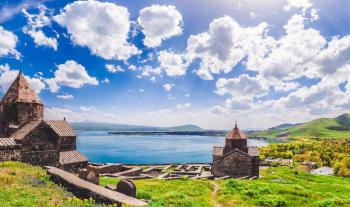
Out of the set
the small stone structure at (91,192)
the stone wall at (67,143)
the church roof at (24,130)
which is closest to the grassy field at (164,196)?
the small stone structure at (91,192)

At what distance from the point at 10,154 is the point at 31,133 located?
8.93 feet

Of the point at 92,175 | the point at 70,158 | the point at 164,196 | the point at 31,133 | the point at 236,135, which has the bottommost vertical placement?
the point at 164,196

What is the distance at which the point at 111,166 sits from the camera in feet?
144

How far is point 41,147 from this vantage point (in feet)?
86.7

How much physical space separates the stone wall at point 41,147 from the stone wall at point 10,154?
3.74 feet

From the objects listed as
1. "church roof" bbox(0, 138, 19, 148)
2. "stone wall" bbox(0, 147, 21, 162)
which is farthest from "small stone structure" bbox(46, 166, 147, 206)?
"church roof" bbox(0, 138, 19, 148)

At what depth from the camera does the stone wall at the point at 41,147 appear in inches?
1001

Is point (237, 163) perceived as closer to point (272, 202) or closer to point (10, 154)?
point (272, 202)

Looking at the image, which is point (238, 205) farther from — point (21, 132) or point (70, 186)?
point (21, 132)

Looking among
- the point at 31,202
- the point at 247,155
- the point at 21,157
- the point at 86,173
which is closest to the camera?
the point at 31,202

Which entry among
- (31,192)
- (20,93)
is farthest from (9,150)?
(31,192)

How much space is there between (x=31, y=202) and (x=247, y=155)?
113ft

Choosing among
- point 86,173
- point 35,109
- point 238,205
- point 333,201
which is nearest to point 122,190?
point 86,173

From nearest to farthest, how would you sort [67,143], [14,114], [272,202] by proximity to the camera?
[272,202]
[14,114]
[67,143]
